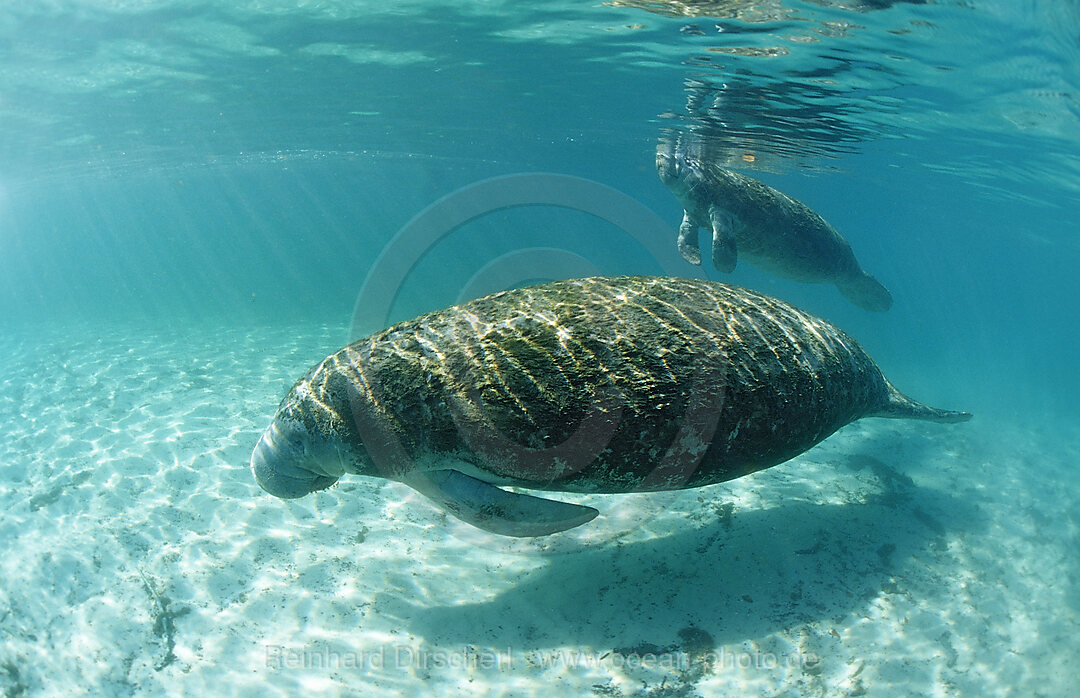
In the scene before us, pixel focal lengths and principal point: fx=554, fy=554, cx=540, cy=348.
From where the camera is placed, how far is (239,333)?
2103 centimetres

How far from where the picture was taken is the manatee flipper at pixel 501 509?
152 inches

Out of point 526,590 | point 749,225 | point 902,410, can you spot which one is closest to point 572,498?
point 526,590

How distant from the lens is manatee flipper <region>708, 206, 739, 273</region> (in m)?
9.06

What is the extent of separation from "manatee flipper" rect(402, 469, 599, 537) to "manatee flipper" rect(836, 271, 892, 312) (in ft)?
32.2

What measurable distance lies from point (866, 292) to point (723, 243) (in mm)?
4891

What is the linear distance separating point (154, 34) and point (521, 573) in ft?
57.3

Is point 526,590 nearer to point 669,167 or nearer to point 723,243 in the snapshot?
point 723,243

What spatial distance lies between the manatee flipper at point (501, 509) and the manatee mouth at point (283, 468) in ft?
4.36

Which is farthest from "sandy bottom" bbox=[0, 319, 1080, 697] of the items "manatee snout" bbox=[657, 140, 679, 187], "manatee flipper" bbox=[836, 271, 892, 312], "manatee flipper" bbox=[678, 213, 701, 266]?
"manatee snout" bbox=[657, 140, 679, 187]

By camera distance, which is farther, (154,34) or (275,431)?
(154,34)

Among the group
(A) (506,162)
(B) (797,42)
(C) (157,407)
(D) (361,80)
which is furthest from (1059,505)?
(A) (506,162)

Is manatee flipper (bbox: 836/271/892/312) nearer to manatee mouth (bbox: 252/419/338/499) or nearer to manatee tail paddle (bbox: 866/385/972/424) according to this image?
manatee tail paddle (bbox: 866/385/972/424)

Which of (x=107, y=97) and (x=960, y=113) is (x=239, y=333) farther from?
(x=960, y=113)

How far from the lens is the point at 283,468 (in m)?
4.69
